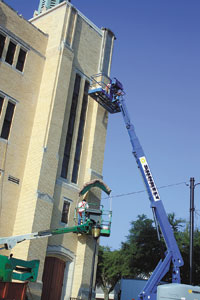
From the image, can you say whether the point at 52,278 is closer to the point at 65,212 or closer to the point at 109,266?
the point at 65,212

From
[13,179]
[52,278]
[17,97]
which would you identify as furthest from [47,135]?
[52,278]

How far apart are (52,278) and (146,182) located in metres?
7.95

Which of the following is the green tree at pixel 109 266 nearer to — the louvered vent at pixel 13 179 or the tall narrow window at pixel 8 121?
the louvered vent at pixel 13 179

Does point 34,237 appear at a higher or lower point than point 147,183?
lower

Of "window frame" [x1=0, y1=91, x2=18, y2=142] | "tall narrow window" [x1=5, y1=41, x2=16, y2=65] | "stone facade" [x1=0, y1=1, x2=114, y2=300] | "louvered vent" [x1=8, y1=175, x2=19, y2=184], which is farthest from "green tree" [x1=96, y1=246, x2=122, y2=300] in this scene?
"tall narrow window" [x1=5, y1=41, x2=16, y2=65]

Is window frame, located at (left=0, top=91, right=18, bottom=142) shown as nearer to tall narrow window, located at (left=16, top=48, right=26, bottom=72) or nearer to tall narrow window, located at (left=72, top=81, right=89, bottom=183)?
tall narrow window, located at (left=16, top=48, right=26, bottom=72)

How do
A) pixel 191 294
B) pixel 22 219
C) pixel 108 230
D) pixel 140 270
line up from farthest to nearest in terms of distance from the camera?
pixel 140 270
pixel 108 230
pixel 22 219
pixel 191 294

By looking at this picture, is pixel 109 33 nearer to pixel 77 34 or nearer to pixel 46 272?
pixel 77 34

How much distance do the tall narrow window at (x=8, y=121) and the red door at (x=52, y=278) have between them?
7750mm

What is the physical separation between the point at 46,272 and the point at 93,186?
5.98 metres

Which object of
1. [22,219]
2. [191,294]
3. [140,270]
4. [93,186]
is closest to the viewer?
[191,294]

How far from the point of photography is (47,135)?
22.2m

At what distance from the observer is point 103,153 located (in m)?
26.1

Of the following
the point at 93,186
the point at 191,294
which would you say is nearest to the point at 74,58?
the point at 93,186
